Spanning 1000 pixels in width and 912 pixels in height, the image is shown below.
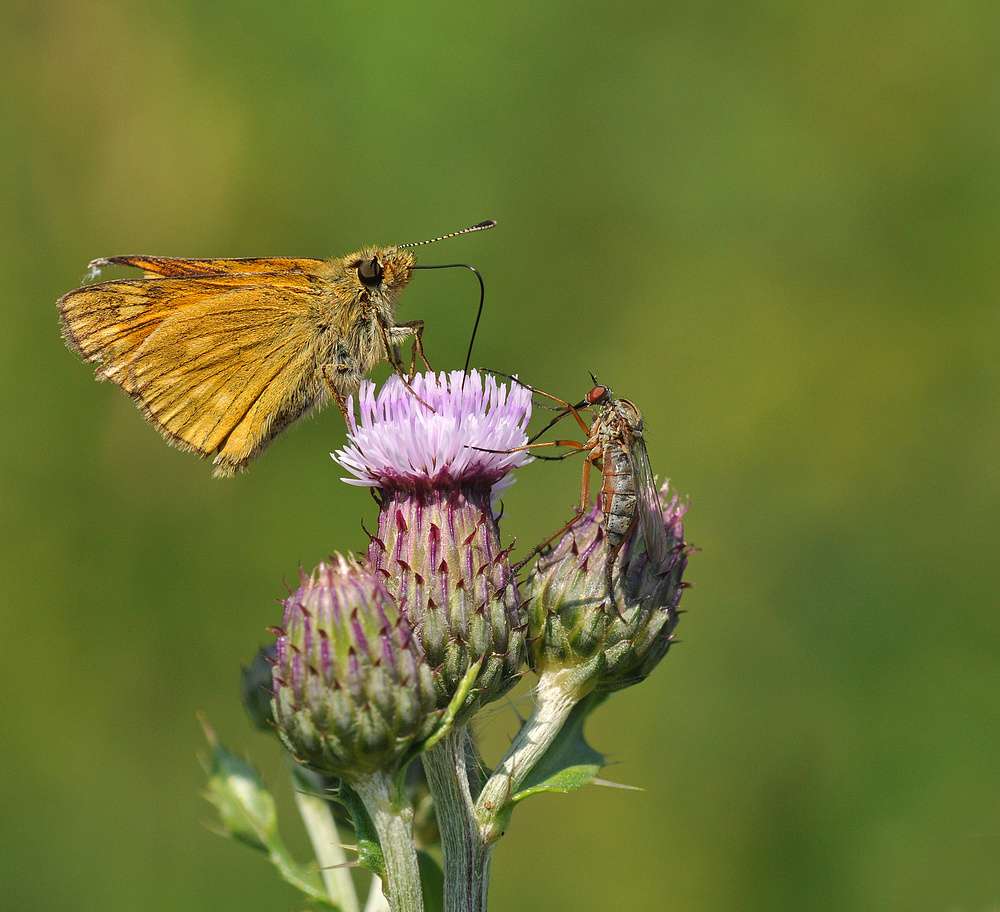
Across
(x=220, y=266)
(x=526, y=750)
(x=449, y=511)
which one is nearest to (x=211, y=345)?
(x=220, y=266)

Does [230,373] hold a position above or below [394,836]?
above

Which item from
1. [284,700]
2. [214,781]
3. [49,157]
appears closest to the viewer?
[284,700]

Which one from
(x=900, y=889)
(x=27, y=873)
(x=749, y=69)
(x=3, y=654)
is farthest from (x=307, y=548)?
(x=749, y=69)

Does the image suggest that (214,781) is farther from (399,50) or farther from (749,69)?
(749,69)

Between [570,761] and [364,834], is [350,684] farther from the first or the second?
[570,761]

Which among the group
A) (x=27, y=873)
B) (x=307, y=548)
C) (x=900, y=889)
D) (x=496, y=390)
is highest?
(x=307, y=548)

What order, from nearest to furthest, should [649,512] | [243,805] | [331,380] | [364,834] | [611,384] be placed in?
1. [364,834]
2. [649,512]
3. [243,805]
4. [331,380]
5. [611,384]

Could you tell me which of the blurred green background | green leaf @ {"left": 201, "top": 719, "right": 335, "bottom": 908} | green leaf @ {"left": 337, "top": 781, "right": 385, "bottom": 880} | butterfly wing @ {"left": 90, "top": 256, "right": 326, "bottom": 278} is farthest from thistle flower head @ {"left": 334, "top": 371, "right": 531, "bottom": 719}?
the blurred green background

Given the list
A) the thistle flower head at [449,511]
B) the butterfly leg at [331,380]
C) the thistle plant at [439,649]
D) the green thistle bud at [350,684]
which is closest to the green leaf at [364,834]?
the thistle plant at [439,649]
